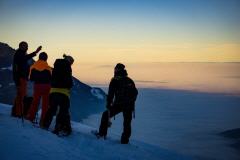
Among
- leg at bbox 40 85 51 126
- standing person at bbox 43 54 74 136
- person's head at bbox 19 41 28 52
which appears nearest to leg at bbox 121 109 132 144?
standing person at bbox 43 54 74 136

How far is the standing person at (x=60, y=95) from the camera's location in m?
11.2

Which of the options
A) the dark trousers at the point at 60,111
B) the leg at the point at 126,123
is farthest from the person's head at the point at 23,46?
the leg at the point at 126,123

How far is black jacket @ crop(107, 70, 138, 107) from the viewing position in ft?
39.8

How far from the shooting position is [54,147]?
9414 millimetres

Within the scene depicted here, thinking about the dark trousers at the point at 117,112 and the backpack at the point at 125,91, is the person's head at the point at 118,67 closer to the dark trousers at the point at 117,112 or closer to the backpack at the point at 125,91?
the backpack at the point at 125,91

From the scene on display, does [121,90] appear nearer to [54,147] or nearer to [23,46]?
[54,147]

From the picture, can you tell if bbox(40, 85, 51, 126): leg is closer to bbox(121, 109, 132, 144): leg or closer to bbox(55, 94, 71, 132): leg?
bbox(55, 94, 71, 132): leg

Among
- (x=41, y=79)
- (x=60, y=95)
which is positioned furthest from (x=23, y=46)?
(x=60, y=95)

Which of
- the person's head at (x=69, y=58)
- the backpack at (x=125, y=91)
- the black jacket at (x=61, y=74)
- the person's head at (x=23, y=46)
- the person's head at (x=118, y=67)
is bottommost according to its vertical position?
the backpack at (x=125, y=91)

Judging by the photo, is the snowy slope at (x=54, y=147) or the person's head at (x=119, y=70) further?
the person's head at (x=119, y=70)

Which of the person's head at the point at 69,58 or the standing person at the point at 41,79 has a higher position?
the person's head at the point at 69,58

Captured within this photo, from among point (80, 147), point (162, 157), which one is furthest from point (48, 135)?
point (162, 157)

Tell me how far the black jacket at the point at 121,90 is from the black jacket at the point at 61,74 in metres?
1.63

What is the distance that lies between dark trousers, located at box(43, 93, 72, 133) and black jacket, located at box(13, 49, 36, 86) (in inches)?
70.8
